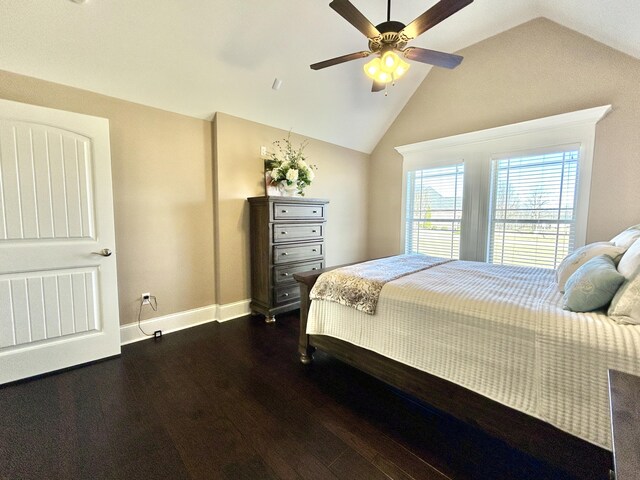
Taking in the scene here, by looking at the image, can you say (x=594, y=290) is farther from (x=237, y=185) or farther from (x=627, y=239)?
(x=237, y=185)

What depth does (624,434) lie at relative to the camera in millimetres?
577

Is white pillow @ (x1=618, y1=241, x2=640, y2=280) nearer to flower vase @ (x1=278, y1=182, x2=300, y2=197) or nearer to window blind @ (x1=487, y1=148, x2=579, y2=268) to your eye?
window blind @ (x1=487, y1=148, x2=579, y2=268)

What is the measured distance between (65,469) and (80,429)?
11.6 inches

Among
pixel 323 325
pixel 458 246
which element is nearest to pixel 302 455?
pixel 323 325

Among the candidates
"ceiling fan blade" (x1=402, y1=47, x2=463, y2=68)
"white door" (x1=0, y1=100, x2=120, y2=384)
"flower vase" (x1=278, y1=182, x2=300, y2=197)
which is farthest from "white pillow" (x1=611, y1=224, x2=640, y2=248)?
"white door" (x1=0, y1=100, x2=120, y2=384)

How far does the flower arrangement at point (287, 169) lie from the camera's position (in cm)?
331

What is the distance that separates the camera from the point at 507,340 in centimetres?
130

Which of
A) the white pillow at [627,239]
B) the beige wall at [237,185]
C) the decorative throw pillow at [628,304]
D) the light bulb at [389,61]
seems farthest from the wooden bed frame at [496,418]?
the light bulb at [389,61]

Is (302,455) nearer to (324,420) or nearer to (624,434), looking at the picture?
(324,420)

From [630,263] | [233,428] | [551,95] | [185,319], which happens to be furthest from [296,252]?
[551,95]

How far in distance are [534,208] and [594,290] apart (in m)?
2.43

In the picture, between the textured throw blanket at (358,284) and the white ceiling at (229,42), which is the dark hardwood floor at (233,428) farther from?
the white ceiling at (229,42)

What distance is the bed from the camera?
1.09m

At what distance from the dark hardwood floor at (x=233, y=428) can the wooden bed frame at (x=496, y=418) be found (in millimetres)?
189
